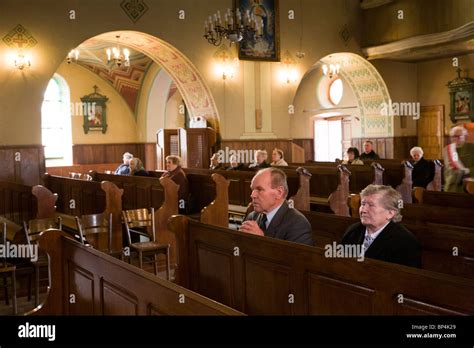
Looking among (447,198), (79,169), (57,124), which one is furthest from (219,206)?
(57,124)

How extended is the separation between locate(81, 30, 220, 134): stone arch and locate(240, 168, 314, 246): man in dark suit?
941 cm

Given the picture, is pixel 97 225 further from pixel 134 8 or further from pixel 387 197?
pixel 134 8

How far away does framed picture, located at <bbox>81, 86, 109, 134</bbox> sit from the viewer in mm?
17766

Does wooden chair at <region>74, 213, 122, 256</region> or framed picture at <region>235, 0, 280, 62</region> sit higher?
framed picture at <region>235, 0, 280, 62</region>

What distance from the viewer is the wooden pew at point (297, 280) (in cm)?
254

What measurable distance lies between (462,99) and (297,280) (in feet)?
46.9

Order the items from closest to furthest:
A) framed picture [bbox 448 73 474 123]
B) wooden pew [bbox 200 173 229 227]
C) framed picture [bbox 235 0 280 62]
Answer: wooden pew [bbox 200 173 229 227] → framed picture [bbox 235 0 280 62] → framed picture [bbox 448 73 474 123]

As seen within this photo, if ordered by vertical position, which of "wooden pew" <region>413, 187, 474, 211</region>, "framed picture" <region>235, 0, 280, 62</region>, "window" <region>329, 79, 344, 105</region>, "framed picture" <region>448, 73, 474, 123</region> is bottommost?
"wooden pew" <region>413, 187, 474, 211</region>

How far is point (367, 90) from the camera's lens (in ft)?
54.8

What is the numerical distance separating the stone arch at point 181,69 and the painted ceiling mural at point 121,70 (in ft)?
9.31

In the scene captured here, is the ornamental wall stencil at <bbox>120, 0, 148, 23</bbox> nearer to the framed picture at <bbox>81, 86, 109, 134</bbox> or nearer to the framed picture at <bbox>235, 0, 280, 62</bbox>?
the framed picture at <bbox>235, 0, 280, 62</bbox>

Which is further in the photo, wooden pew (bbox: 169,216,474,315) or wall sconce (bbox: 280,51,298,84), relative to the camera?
wall sconce (bbox: 280,51,298,84)

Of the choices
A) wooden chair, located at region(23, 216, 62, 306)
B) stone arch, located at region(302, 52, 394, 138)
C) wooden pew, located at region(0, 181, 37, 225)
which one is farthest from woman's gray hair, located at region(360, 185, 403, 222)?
stone arch, located at region(302, 52, 394, 138)

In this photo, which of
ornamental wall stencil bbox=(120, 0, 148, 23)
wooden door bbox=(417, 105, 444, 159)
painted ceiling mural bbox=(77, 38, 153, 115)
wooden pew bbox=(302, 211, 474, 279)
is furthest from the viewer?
wooden door bbox=(417, 105, 444, 159)
